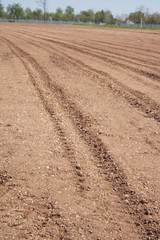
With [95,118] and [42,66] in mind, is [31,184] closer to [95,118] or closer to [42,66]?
[95,118]

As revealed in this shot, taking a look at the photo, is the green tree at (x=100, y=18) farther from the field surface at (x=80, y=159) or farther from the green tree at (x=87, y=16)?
the field surface at (x=80, y=159)

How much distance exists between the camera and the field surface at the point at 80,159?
261cm

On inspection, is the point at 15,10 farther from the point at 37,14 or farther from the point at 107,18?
the point at 107,18

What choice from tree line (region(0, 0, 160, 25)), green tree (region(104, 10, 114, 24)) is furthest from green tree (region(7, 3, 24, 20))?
green tree (region(104, 10, 114, 24))

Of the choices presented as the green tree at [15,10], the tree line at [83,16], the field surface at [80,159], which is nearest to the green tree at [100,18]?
the tree line at [83,16]

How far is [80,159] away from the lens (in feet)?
12.1

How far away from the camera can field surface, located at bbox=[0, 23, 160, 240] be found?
2.61 m

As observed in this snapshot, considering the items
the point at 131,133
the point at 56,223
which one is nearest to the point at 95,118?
the point at 131,133

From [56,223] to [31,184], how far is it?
2.38 feet

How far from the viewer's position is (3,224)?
8.45 ft

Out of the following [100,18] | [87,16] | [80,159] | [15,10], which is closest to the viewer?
[80,159]

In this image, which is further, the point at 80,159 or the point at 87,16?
the point at 87,16

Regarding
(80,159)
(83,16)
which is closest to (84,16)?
(83,16)

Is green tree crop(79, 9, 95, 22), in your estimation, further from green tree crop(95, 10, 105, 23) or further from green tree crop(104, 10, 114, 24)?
green tree crop(104, 10, 114, 24)
